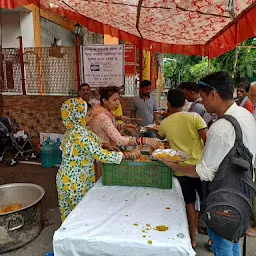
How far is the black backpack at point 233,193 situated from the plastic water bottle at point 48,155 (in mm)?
4500

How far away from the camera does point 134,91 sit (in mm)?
6062

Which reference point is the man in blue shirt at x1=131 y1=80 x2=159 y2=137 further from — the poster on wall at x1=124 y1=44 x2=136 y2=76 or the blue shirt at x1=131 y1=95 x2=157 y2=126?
the poster on wall at x1=124 y1=44 x2=136 y2=76

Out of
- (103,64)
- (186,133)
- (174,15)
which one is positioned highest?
(174,15)

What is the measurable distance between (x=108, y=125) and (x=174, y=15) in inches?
76.6

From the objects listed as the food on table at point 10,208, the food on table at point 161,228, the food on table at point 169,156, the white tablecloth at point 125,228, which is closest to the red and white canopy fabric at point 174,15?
the food on table at point 169,156

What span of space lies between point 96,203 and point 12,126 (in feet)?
16.4

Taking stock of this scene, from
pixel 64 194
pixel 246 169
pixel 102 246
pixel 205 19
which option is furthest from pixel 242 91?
pixel 102 246

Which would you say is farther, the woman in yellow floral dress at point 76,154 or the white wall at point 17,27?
the white wall at point 17,27

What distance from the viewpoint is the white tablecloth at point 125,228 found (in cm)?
137

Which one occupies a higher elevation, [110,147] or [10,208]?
[110,147]

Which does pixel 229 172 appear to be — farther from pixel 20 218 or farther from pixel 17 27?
pixel 17 27

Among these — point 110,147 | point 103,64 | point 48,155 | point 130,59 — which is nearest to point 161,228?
point 110,147

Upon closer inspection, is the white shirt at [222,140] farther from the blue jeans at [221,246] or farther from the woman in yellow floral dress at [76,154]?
the woman in yellow floral dress at [76,154]

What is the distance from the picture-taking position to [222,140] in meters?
1.51
